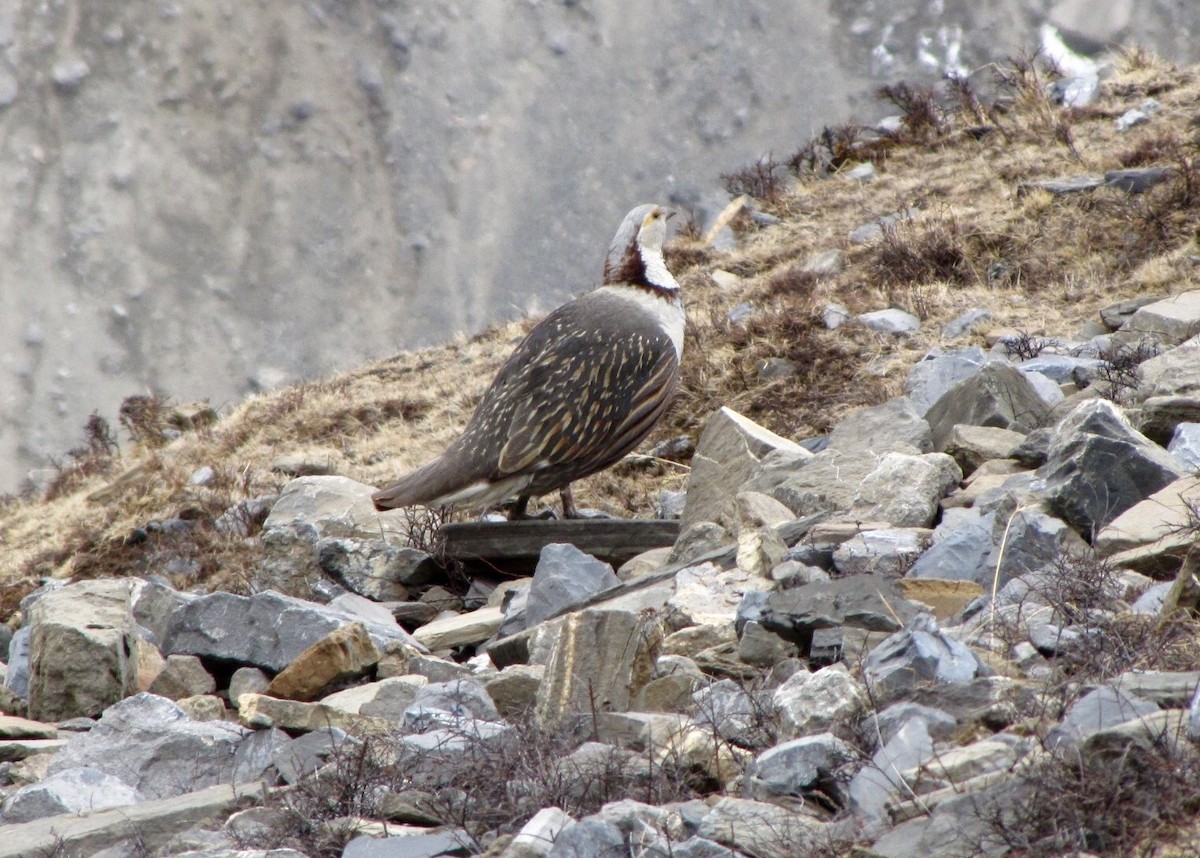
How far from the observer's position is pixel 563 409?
6922 millimetres

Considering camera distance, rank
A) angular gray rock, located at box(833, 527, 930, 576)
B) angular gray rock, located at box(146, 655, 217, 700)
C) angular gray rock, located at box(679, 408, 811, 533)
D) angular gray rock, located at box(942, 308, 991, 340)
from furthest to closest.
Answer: angular gray rock, located at box(942, 308, 991, 340)
angular gray rock, located at box(679, 408, 811, 533)
angular gray rock, located at box(146, 655, 217, 700)
angular gray rock, located at box(833, 527, 930, 576)

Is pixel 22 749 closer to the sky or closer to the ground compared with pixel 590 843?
closer to the ground

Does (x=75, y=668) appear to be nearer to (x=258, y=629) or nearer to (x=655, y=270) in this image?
(x=258, y=629)

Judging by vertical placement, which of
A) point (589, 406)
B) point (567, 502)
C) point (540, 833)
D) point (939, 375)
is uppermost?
point (540, 833)

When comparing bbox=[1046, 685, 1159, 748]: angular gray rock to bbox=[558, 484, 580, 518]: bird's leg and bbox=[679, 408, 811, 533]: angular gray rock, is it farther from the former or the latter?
bbox=[558, 484, 580, 518]: bird's leg

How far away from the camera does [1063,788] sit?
256 cm

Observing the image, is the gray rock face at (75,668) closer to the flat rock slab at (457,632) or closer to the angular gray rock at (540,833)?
the flat rock slab at (457,632)

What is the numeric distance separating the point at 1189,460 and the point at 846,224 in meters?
8.65

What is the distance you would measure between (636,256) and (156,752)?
4.05 meters

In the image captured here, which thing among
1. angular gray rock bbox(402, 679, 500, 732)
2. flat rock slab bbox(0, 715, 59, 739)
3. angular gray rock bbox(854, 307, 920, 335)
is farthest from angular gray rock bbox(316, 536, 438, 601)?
angular gray rock bbox(854, 307, 920, 335)

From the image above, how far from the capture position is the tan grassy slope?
31.3 ft

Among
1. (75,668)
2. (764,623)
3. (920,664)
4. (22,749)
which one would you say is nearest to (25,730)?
(22,749)

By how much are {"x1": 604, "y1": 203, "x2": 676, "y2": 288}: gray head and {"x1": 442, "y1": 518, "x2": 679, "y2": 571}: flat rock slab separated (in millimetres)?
1384

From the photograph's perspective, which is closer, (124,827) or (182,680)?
(124,827)
